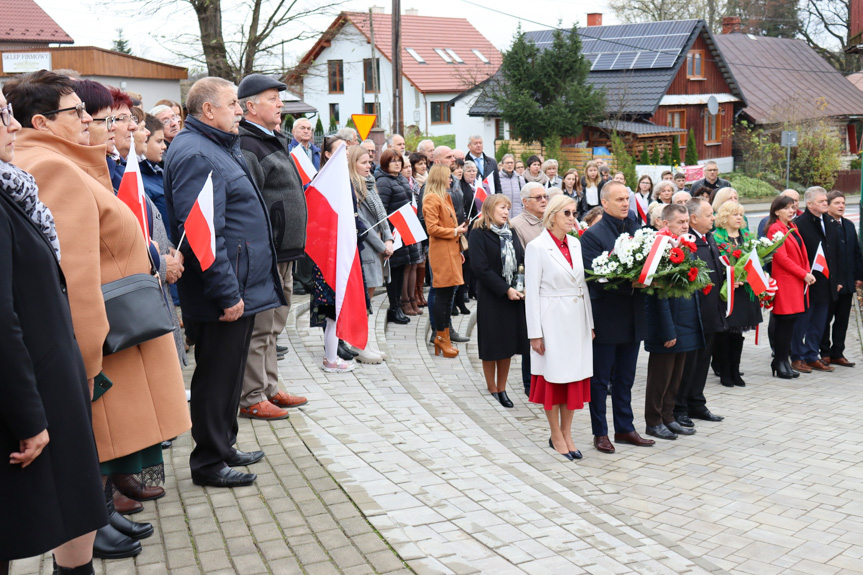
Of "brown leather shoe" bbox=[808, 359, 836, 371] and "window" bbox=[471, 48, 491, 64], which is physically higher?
"window" bbox=[471, 48, 491, 64]

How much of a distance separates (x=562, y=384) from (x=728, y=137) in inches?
1719

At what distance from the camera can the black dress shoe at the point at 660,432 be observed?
7.92 m

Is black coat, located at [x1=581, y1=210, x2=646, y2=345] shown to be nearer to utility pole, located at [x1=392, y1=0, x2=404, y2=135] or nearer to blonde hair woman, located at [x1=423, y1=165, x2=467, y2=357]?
blonde hair woman, located at [x1=423, y1=165, x2=467, y2=357]

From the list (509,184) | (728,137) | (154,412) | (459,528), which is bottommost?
(459,528)

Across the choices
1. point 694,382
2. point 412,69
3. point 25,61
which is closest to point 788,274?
point 694,382

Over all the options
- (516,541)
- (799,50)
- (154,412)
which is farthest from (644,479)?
(799,50)

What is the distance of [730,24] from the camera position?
5831 centimetres

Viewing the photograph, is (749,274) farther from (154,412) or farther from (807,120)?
(807,120)

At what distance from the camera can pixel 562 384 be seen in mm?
7234

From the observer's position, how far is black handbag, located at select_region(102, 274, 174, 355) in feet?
12.2

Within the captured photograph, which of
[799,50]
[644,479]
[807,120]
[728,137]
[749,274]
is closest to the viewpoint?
[644,479]

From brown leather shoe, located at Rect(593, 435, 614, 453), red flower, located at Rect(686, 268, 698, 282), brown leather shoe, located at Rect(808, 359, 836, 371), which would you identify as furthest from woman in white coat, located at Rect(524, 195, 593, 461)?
brown leather shoe, located at Rect(808, 359, 836, 371)

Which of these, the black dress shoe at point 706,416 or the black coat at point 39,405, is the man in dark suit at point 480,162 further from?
the black coat at point 39,405

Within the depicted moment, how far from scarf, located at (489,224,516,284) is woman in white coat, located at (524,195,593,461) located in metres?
1.27
